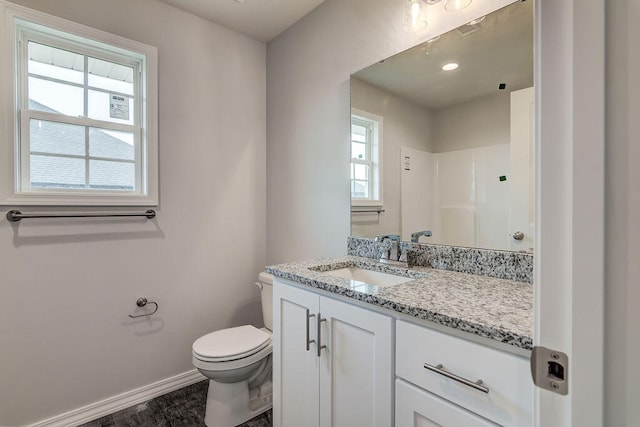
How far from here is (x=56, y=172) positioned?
68.6 inches

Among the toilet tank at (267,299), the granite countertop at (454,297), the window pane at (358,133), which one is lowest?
the toilet tank at (267,299)

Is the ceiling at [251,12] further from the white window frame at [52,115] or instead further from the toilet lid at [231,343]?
the toilet lid at [231,343]

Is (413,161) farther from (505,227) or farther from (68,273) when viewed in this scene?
(68,273)

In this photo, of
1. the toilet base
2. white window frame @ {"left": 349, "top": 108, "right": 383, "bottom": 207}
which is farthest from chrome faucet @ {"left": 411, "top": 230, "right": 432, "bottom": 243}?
the toilet base

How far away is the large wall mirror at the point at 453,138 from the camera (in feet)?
4.14

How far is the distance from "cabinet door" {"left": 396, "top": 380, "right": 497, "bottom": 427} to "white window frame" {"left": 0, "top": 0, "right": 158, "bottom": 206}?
5.87 ft

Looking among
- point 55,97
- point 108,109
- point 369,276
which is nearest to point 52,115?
point 55,97

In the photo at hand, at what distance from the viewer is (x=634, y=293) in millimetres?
387

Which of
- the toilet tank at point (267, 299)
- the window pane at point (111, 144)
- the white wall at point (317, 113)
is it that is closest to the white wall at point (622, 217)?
the white wall at point (317, 113)

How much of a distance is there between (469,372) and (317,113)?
173 centimetres

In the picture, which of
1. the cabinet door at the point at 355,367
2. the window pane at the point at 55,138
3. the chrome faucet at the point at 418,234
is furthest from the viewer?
the window pane at the point at 55,138

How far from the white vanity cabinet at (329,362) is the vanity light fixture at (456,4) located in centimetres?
136

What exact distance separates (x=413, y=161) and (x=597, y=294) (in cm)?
132

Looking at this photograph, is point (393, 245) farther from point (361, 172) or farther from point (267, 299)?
point (267, 299)
